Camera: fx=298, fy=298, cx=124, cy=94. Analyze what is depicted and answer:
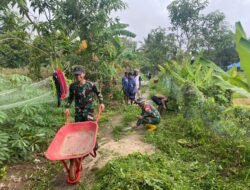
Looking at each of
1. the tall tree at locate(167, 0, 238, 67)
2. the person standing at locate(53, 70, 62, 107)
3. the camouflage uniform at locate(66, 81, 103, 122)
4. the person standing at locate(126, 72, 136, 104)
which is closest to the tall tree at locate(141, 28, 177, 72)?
the tall tree at locate(167, 0, 238, 67)

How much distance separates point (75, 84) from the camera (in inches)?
177

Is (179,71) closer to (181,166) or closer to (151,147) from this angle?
(151,147)

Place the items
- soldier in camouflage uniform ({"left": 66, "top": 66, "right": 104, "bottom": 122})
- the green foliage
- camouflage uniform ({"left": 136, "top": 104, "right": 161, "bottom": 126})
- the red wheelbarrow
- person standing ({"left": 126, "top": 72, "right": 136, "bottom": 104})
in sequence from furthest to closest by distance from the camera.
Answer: person standing ({"left": 126, "top": 72, "right": 136, "bottom": 104})
camouflage uniform ({"left": 136, "top": 104, "right": 161, "bottom": 126})
soldier in camouflage uniform ({"left": 66, "top": 66, "right": 104, "bottom": 122})
the red wheelbarrow
the green foliage

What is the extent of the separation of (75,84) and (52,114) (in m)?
2.07

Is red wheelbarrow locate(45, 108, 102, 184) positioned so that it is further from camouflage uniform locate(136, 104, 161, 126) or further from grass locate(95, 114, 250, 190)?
camouflage uniform locate(136, 104, 161, 126)

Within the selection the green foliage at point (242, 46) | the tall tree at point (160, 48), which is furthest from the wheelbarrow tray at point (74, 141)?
the tall tree at point (160, 48)

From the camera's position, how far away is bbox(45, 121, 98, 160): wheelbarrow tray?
12.1 feet

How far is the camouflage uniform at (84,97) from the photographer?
4.46 meters

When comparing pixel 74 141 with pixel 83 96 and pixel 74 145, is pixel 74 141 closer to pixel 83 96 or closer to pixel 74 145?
pixel 74 145

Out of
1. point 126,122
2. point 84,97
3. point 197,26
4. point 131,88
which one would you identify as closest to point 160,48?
point 197,26

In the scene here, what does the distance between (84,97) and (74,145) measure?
777 millimetres

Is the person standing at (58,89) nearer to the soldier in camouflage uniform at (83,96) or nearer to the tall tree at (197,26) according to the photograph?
the soldier in camouflage uniform at (83,96)

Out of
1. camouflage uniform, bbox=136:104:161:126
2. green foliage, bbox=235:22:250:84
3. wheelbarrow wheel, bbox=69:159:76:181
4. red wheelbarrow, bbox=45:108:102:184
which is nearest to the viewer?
→ green foliage, bbox=235:22:250:84

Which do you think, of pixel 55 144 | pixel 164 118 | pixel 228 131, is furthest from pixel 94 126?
pixel 164 118
